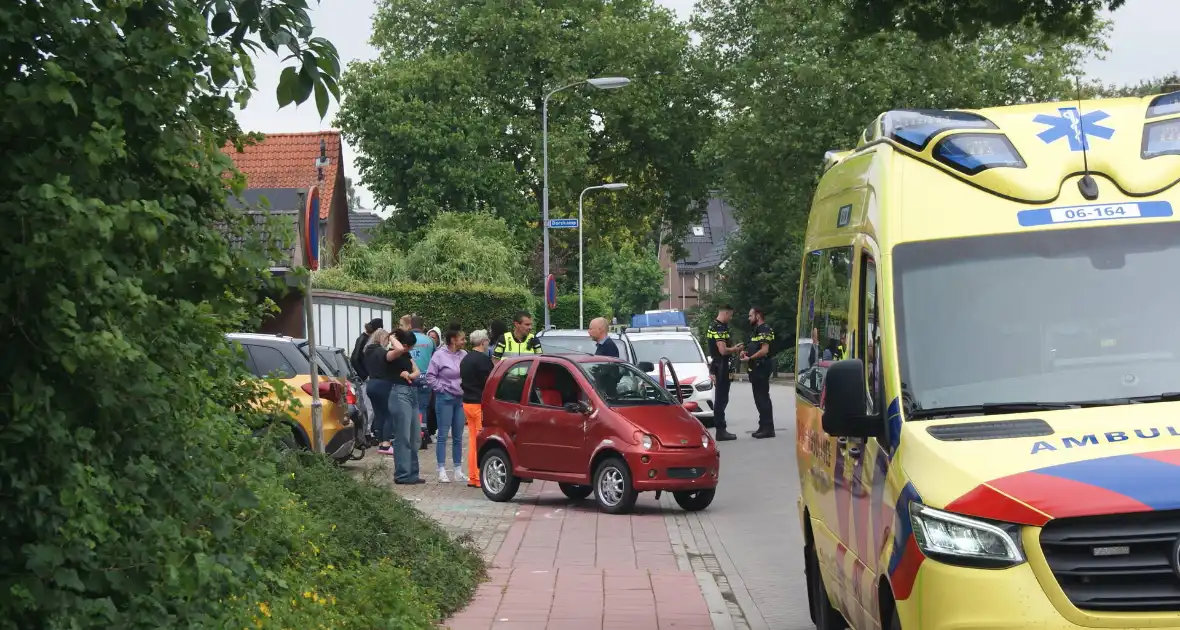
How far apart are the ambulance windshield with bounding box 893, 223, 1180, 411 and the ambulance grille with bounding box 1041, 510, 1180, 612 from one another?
33.6 inches

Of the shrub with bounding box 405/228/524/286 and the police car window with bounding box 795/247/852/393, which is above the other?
the shrub with bounding box 405/228/524/286

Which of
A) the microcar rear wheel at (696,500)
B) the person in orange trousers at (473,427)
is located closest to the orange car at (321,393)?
the person in orange trousers at (473,427)

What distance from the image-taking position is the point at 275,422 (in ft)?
17.3

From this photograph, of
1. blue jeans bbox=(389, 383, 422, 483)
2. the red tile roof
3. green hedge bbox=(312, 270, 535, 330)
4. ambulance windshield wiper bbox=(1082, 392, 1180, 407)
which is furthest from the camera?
the red tile roof

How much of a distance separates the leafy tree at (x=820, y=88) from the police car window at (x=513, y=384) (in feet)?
68.2

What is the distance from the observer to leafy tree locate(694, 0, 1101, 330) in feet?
127

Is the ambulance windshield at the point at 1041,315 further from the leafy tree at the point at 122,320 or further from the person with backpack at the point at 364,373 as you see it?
the person with backpack at the point at 364,373

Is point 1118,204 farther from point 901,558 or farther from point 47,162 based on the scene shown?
point 47,162

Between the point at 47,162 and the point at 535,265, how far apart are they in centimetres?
5960

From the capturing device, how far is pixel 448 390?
57.9ft

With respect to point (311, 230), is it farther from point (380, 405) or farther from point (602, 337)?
point (602, 337)

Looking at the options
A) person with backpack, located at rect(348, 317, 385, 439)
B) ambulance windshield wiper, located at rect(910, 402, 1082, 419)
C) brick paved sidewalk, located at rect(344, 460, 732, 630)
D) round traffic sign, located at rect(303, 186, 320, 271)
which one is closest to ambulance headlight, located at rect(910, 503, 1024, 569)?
ambulance windshield wiper, located at rect(910, 402, 1082, 419)

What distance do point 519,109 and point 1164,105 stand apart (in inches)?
1917

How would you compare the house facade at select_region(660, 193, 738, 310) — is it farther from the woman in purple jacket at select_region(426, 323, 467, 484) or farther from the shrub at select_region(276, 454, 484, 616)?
the shrub at select_region(276, 454, 484, 616)
